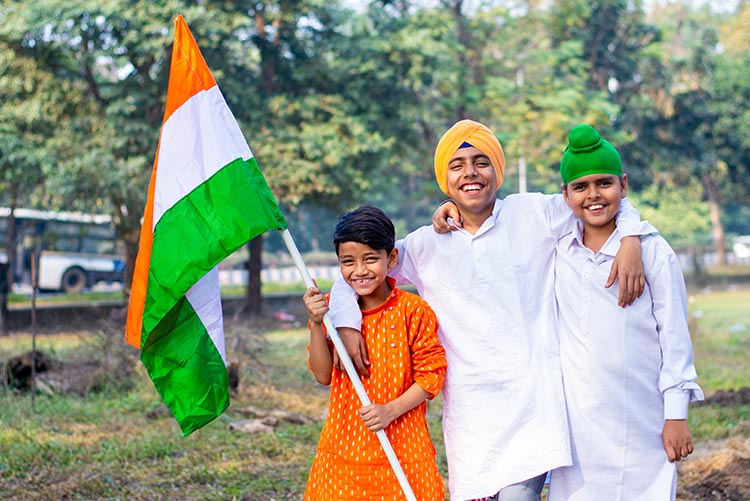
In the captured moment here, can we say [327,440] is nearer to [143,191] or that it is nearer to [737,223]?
[143,191]

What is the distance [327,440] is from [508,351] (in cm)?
60

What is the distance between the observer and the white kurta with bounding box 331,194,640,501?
8.32 ft

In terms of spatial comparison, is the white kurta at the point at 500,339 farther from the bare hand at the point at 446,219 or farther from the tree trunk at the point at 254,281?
the tree trunk at the point at 254,281

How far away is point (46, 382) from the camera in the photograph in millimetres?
7340

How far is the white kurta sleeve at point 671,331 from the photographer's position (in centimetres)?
241

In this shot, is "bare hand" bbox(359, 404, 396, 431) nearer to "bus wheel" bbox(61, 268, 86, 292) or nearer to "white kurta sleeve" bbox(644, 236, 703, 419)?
"white kurta sleeve" bbox(644, 236, 703, 419)

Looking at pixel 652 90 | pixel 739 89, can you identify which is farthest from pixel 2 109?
pixel 739 89

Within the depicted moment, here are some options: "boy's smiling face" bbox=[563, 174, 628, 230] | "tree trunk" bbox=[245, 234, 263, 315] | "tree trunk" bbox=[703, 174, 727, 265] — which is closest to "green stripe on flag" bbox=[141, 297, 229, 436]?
"boy's smiling face" bbox=[563, 174, 628, 230]

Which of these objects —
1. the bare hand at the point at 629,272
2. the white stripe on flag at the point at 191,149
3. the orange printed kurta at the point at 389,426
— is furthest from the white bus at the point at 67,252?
the bare hand at the point at 629,272

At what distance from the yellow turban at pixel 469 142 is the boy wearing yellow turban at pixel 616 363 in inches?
9.7

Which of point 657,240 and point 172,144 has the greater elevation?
point 172,144

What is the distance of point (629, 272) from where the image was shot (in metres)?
2.42

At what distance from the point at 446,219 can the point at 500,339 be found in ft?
1.39

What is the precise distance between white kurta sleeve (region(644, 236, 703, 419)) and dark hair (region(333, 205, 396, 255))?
76cm
